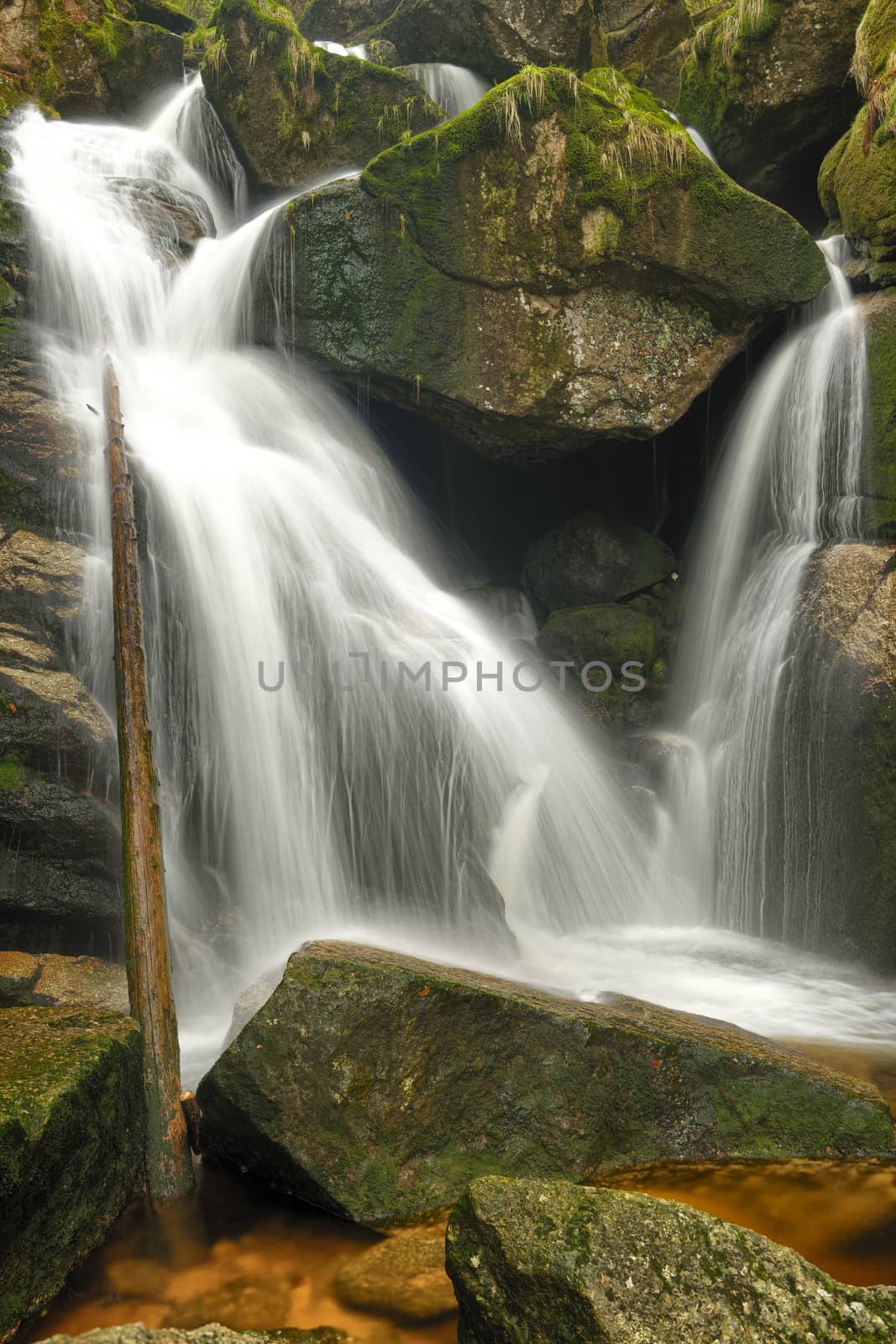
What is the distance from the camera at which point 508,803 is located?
6992 mm

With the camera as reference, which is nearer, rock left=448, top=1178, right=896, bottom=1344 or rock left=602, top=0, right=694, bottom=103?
rock left=448, top=1178, right=896, bottom=1344

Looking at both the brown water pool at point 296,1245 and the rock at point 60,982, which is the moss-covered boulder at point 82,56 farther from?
the brown water pool at point 296,1245

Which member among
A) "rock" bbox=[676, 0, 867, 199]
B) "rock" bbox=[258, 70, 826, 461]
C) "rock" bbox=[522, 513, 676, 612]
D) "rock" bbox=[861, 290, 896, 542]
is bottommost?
"rock" bbox=[522, 513, 676, 612]

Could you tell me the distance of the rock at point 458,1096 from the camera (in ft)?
10.3

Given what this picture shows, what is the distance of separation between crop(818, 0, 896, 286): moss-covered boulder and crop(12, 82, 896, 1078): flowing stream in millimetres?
431

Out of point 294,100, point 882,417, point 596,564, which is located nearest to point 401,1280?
point 882,417

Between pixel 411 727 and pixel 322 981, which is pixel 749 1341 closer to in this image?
pixel 322 981

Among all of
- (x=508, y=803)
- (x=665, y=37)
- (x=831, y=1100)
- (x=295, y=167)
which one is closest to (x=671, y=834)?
(x=508, y=803)

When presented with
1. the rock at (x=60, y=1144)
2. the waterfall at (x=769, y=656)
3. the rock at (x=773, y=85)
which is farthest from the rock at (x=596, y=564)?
the rock at (x=60, y=1144)

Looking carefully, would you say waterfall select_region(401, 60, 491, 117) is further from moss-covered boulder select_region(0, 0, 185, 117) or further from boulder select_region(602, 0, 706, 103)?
moss-covered boulder select_region(0, 0, 185, 117)

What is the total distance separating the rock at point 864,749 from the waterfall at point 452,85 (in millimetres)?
9373

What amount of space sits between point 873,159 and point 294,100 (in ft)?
22.2

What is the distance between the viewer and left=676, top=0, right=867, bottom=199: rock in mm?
8906

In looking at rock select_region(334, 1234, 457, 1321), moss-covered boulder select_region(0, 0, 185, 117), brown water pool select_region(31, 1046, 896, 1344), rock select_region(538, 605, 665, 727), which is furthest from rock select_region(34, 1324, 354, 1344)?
moss-covered boulder select_region(0, 0, 185, 117)
